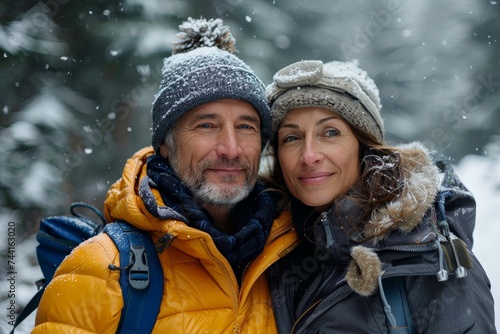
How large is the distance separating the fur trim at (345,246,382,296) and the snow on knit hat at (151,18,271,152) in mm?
1178

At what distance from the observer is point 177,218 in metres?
2.70

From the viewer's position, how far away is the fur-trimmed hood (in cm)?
248

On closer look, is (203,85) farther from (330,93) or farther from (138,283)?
(138,283)

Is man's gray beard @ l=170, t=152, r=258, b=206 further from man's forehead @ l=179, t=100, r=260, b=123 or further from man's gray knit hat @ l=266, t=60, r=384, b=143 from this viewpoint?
man's gray knit hat @ l=266, t=60, r=384, b=143

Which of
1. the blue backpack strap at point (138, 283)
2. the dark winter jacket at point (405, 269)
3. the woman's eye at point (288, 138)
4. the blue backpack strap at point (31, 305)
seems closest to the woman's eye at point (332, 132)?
the woman's eye at point (288, 138)

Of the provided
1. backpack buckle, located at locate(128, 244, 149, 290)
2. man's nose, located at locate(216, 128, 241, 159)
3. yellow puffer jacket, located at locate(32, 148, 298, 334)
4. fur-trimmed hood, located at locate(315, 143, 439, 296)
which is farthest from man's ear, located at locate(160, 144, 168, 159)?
fur-trimmed hood, located at locate(315, 143, 439, 296)

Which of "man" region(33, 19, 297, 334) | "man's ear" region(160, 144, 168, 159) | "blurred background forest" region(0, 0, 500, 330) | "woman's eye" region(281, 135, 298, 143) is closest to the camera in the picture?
"man" region(33, 19, 297, 334)

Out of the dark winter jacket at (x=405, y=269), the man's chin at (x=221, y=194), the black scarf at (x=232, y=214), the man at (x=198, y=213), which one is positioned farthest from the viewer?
the man's chin at (x=221, y=194)

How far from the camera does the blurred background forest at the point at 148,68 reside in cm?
562

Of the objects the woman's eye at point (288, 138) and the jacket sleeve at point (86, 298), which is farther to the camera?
the woman's eye at point (288, 138)

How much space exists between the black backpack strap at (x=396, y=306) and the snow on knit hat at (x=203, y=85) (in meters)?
1.35

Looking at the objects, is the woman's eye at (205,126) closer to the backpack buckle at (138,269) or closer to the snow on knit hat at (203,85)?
the snow on knit hat at (203,85)

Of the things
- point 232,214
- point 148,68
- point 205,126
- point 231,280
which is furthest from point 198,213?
point 148,68

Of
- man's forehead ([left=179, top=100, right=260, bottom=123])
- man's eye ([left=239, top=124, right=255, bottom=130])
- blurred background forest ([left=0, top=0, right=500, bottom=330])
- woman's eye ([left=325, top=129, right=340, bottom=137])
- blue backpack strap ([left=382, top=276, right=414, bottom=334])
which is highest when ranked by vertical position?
blurred background forest ([left=0, top=0, right=500, bottom=330])
